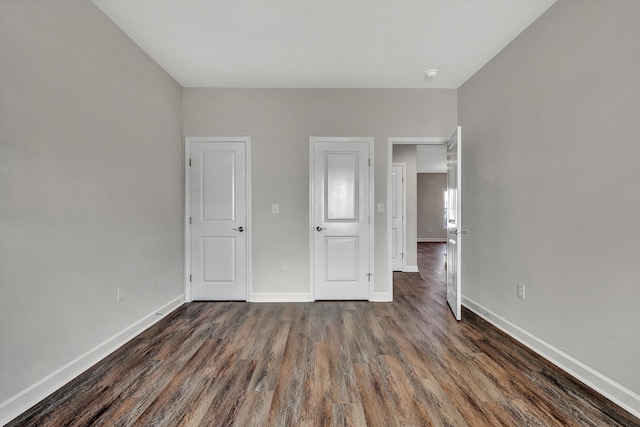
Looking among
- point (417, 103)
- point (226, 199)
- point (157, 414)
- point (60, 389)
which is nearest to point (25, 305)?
point (60, 389)

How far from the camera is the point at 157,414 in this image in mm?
1547

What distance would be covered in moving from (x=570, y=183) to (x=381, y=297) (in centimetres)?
223

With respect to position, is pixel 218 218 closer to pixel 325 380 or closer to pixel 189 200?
pixel 189 200

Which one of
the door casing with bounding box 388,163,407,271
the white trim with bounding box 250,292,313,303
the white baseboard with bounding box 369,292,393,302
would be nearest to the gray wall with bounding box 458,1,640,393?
the white baseboard with bounding box 369,292,393,302

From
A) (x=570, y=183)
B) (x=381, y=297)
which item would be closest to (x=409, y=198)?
(x=381, y=297)

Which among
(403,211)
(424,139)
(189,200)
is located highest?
(424,139)

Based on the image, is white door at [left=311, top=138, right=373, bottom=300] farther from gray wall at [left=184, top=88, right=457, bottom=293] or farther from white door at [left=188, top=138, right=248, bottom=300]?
white door at [left=188, top=138, right=248, bottom=300]

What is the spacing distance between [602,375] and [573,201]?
1.12m

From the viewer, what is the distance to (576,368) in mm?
1874

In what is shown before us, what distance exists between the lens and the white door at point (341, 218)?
137 inches

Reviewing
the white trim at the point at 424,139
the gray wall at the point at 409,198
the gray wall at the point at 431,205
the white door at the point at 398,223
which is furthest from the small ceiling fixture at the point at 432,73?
the gray wall at the point at 431,205

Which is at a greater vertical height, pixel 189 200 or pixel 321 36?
pixel 321 36

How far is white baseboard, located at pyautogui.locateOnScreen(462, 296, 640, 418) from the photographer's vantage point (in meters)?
1.57

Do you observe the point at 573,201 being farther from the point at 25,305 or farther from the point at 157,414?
the point at 25,305
